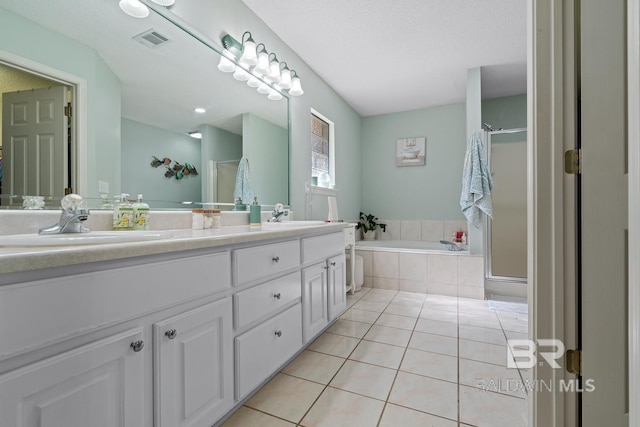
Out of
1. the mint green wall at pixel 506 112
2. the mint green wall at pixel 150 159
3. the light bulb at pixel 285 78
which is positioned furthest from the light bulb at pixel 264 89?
the mint green wall at pixel 506 112

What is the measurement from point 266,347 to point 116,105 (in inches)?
51.0

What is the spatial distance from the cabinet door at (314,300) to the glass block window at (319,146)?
4.87ft

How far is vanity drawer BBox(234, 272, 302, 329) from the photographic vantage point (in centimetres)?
121

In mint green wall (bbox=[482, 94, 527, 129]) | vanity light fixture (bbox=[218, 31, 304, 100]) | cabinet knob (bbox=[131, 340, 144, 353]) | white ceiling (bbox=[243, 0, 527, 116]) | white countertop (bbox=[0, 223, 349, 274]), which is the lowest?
cabinet knob (bbox=[131, 340, 144, 353])

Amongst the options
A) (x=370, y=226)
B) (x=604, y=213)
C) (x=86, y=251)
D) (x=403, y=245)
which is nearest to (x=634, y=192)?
(x=604, y=213)

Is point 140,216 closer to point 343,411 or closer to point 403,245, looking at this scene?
point 343,411

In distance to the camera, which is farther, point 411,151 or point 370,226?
point 370,226

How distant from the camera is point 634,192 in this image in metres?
0.47

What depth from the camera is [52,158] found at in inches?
44.3

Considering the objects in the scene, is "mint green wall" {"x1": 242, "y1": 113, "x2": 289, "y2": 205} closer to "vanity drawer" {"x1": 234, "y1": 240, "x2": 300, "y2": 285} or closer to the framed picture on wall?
"vanity drawer" {"x1": 234, "y1": 240, "x2": 300, "y2": 285}

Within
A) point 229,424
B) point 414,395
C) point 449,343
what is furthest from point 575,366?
point 229,424

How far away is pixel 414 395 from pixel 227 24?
2470 millimetres

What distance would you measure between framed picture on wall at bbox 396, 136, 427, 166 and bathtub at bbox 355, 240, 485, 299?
1.53 metres

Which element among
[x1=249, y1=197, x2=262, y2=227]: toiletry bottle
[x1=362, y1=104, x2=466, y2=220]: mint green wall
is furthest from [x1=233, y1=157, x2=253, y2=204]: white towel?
[x1=362, y1=104, x2=466, y2=220]: mint green wall
